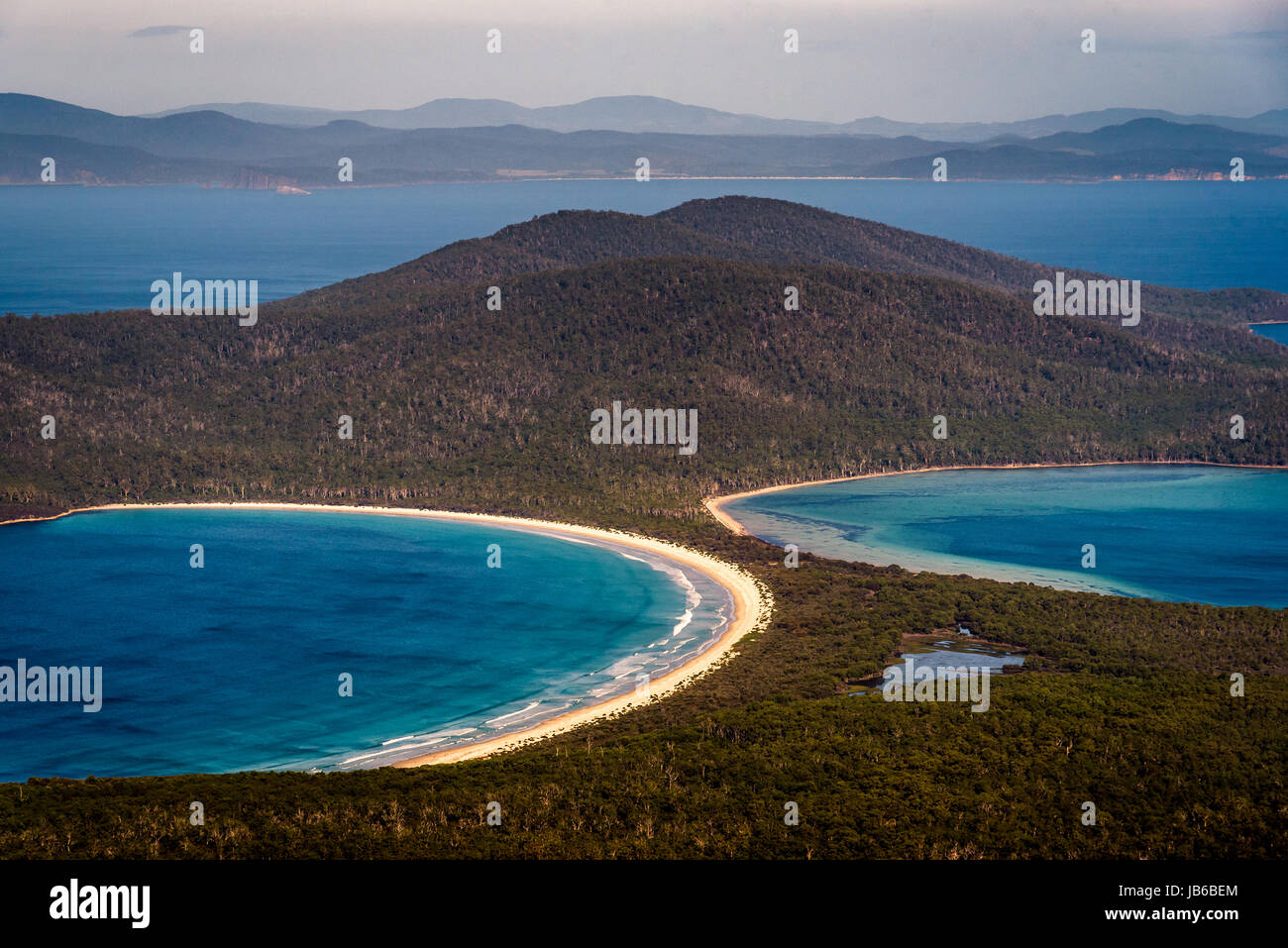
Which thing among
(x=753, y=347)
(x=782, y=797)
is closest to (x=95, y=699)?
(x=782, y=797)

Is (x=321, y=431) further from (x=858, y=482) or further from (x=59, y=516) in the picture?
(x=858, y=482)

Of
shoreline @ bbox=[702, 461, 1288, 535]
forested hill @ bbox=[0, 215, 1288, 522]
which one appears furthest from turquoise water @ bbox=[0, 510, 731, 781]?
shoreline @ bbox=[702, 461, 1288, 535]

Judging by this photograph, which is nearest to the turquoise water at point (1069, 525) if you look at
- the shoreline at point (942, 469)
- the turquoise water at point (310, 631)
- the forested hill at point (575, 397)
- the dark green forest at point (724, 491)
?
the shoreline at point (942, 469)

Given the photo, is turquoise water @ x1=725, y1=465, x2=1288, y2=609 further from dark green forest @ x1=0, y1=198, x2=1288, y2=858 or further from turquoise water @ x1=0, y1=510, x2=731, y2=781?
turquoise water @ x1=0, y1=510, x2=731, y2=781

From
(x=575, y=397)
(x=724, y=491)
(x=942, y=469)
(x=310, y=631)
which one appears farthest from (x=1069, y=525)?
(x=310, y=631)
